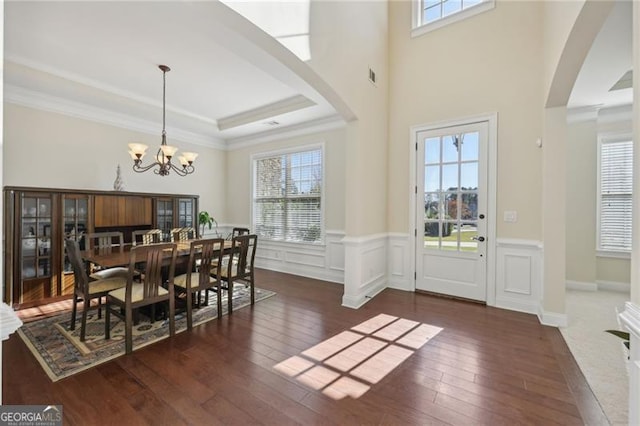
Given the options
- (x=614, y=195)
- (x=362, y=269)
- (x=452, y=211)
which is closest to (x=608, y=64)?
(x=452, y=211)

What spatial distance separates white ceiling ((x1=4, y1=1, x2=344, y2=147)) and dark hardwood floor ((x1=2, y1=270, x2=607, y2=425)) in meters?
2.71

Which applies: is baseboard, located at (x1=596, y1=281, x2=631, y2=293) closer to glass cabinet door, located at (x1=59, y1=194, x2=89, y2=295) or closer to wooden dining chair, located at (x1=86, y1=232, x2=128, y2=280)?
wooden dining chair, located at (x1=86, y1=232, x2=128, y2=280)

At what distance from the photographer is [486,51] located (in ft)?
12.6

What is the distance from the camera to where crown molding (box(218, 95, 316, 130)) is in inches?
181

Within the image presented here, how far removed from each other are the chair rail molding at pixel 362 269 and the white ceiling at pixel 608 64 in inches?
119

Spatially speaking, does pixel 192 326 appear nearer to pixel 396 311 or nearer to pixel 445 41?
pixel 396 311

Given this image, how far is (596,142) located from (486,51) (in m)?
2.31

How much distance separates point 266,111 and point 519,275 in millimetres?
4541

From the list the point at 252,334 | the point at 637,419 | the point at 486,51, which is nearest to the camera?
the point at 637,419

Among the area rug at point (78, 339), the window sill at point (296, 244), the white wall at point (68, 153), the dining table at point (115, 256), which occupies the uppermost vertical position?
the white wall at point (68, 153)

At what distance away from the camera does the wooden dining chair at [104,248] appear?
326 centimetres

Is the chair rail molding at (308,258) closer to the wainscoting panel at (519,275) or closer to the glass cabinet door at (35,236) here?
the wainscoting panel at (519,275)

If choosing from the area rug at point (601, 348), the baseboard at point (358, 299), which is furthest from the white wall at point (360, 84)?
the area rug at point (601, 348)

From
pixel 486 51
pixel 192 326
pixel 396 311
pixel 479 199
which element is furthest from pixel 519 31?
pixel 192 326
